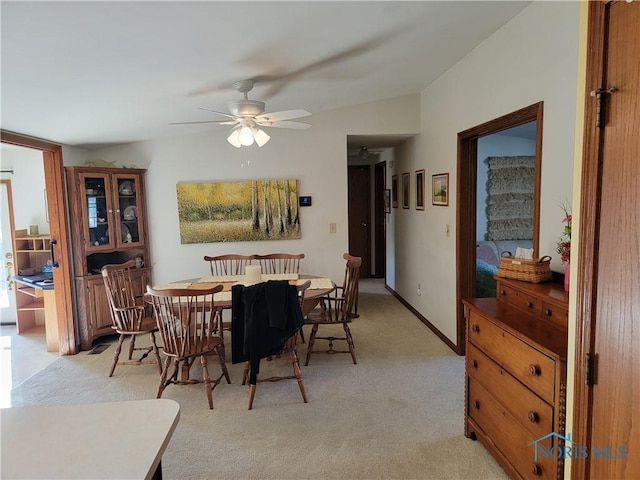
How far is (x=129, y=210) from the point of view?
4.45 meters

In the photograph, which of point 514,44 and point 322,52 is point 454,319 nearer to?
point 514,44

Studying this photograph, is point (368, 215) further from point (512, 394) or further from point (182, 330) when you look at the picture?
point (512, 394)

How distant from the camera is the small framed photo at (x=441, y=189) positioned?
3773 mm

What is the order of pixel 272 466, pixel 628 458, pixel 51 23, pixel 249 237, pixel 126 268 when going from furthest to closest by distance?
pixel 249 237 < pixel 126 268 < pixel 272 466 < pixel 51 23 < pixel 628 458

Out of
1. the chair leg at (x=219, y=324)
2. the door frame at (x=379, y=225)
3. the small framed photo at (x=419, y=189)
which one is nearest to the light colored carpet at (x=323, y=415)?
the chair leg at (x=219, y=324)

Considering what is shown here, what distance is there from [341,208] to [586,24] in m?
3.59

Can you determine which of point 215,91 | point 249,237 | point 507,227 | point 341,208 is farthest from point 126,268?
point 507,227

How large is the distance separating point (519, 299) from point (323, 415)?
4.85 ft

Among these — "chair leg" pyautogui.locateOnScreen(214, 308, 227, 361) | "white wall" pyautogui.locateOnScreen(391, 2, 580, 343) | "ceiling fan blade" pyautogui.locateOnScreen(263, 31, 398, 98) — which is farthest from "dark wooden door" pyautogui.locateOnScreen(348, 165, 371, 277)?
"chair leg" pyautogui.locateOnScreen(214, 308, 227, 361)

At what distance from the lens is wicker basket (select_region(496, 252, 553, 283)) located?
214 cm

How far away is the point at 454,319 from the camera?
371cm

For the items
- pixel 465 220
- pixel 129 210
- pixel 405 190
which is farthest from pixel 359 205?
pixel 129 210

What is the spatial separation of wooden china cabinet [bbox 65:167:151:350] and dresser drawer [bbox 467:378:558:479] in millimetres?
3654

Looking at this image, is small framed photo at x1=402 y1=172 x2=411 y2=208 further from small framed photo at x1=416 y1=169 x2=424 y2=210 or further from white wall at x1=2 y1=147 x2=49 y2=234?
white wall at x1=2 y1=147 x2=49 y2=234
